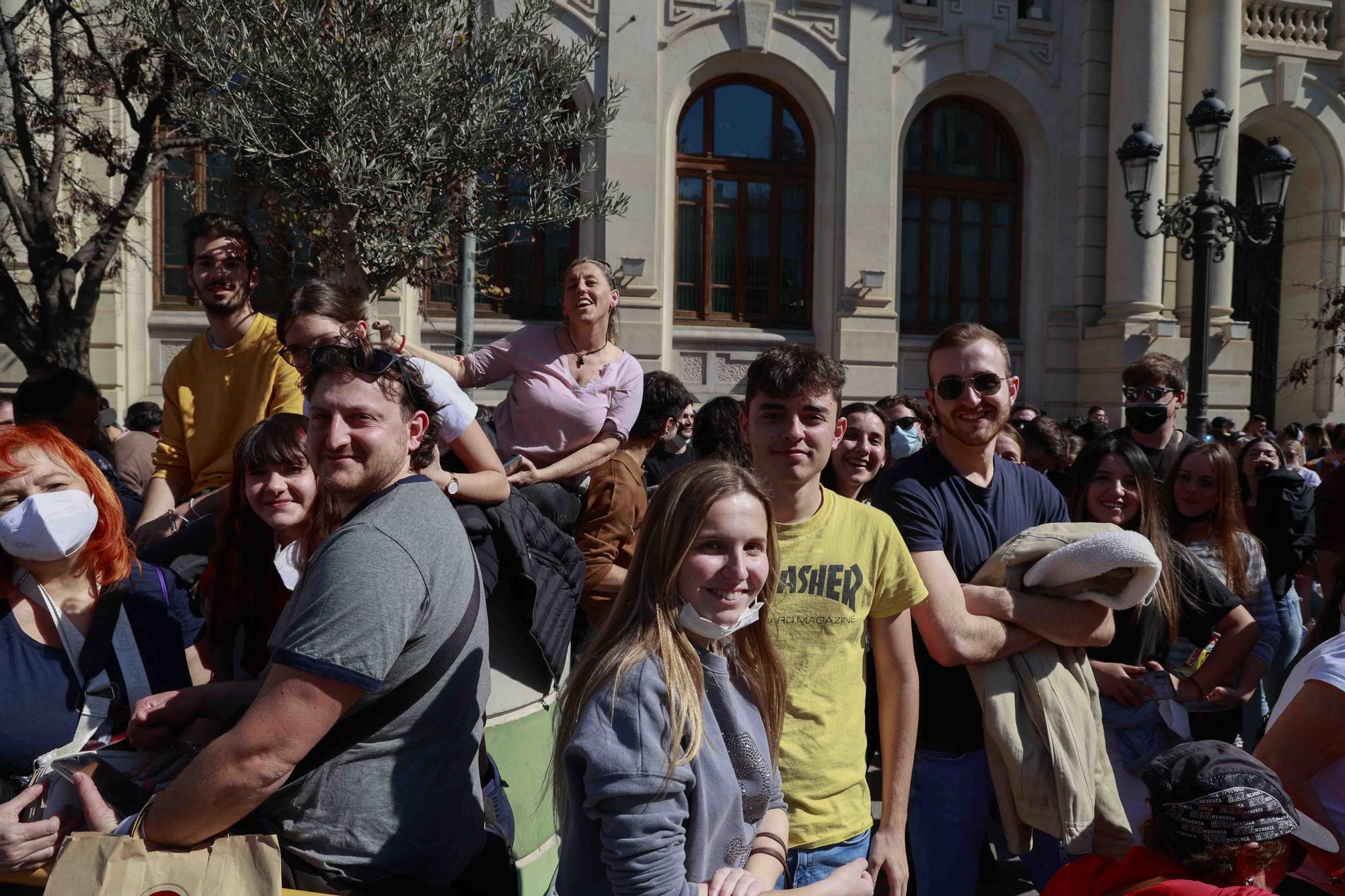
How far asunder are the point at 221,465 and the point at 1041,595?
116 inches

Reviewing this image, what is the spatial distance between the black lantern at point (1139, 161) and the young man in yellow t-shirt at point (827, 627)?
9350 mm

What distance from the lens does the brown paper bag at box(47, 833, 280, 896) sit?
2.03 m

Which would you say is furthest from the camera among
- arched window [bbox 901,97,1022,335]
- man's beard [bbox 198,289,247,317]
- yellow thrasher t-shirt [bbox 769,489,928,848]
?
arched window [bbox 901,97,1022,335]

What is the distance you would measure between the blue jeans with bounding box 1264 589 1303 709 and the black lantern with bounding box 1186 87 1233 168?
575 centimetres

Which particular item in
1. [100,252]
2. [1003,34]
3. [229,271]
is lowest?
[229,271]

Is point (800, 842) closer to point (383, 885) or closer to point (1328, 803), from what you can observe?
point (383, 885)

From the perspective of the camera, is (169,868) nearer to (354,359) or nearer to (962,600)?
(354,359)

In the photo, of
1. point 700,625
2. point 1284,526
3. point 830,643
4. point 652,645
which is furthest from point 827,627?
point 1284,526

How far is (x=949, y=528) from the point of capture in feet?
10.8

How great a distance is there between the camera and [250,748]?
2020 millimetres

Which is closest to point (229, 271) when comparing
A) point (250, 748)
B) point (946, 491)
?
point (250, 748)

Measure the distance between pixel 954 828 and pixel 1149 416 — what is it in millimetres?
3248

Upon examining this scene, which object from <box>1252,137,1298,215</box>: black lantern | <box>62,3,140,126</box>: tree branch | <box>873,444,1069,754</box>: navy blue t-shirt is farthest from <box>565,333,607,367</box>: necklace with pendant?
<box>1252,137,1298,215</box>: black lantern

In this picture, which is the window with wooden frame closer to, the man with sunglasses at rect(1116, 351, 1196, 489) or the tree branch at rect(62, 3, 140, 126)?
the tree branch at rect(62, 3, 140, 126)
